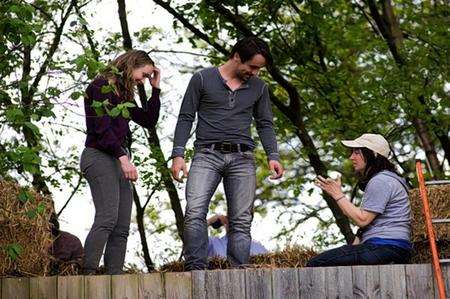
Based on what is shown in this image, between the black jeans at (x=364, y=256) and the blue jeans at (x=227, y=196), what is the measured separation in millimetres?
545

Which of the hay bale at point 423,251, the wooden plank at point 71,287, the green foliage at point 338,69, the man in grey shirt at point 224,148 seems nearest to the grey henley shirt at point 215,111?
the man in grey shirt at point 224,148

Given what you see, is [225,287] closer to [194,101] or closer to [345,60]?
[194,101]

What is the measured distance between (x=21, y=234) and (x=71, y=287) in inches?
24.8

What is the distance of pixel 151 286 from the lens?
24.0ft

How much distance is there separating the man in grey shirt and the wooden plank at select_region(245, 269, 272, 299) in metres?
0.30

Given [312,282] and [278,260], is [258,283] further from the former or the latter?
[278,260]

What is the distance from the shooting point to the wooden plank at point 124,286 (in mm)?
7301

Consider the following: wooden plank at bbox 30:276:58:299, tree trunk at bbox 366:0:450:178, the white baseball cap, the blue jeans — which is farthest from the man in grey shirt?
tree trunk at bbox 366:0:450:178

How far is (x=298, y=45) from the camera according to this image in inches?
610

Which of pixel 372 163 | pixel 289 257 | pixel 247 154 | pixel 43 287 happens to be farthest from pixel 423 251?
pixel 43 287

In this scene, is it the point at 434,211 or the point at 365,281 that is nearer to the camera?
the point at 365,281

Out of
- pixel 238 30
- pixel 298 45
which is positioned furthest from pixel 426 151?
pixel 238 30

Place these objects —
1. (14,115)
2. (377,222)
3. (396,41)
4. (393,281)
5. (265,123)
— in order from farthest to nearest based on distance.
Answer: (396,41)
(265,123)
(377,222)
(393,281)
(14,115)

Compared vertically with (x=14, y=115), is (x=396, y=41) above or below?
above
